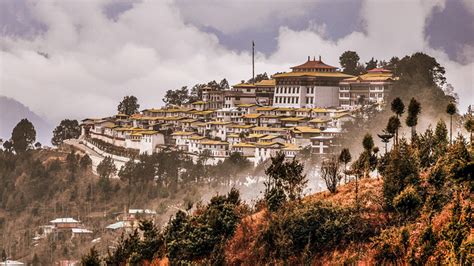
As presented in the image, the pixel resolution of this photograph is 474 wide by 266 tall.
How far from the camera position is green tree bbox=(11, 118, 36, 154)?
55688 millimetres

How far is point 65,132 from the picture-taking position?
58344mm

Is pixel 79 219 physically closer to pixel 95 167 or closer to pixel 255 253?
pixel 95 167

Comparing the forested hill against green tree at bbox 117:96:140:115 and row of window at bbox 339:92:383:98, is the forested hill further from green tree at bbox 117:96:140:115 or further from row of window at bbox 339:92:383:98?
green tree at bbox 117:96:140:115

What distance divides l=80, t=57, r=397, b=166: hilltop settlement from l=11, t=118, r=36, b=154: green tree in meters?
4.23

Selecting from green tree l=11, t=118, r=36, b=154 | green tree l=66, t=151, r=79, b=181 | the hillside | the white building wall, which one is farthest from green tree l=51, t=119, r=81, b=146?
the white building wall

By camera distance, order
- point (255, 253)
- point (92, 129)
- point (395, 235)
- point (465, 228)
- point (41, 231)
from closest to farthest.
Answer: point (465, 228), point (395, 235), point (255, 253), point (41, 231), point (92, 129)

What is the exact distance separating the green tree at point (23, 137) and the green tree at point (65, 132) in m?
2.05

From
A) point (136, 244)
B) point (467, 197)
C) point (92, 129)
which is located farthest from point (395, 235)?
Answer: point (92, 129)

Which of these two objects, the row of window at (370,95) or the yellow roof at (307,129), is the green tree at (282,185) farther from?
the row of window at (370,95)

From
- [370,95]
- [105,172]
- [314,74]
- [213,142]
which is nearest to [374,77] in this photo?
[370,95]

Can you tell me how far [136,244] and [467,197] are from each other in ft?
28.8

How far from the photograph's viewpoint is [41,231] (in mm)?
42250

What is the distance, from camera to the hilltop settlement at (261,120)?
42781 mm

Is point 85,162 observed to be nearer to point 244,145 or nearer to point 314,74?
point 244,145
